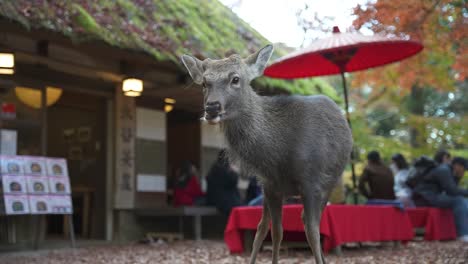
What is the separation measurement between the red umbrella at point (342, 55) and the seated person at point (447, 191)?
291cm

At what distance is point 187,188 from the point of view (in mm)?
10945

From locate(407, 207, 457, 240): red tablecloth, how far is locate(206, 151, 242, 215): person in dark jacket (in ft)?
10.6

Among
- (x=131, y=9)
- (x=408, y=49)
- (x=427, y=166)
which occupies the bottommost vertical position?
(x=427, y=166)

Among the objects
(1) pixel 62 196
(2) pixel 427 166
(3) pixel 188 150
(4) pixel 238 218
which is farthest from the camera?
(3) pixel 188 150

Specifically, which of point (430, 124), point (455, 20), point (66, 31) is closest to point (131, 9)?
point (66, 31)

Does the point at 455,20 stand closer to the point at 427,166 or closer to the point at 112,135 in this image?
the point at 427,166

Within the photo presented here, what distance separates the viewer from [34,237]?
8.79 meters

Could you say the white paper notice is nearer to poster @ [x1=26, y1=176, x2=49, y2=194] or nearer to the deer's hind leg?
poster @ [x1=26, y1=176, x2=49, y2=194]

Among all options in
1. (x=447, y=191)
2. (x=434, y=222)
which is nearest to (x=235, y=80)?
(x=447, y=191)

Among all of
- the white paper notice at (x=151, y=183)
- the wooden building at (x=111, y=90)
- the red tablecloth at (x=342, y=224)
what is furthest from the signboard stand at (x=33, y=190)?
the red tablecloth at (x=342, y=224)

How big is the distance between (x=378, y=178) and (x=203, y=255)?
345 cm

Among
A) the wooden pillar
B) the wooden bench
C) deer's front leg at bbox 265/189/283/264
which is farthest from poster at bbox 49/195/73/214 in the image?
deer's front leg at bbox 265/189/283/264

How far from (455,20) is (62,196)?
630cm

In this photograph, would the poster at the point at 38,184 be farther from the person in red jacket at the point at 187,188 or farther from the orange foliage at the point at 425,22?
the orange foliage at the point at 425,22
